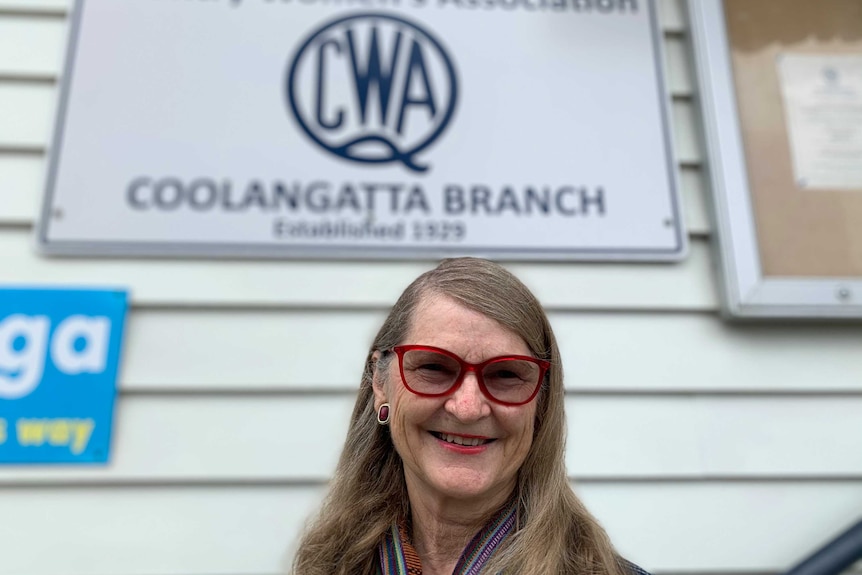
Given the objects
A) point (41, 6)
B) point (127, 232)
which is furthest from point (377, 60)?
point (41, 6)

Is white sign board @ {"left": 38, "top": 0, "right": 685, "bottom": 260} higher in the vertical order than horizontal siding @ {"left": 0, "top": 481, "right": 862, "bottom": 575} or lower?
higher

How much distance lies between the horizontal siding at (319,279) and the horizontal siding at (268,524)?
1.61 ft

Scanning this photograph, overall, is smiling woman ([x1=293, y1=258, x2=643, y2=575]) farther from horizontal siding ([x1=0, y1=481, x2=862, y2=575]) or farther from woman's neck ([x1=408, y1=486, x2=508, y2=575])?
horizontal siding ([x1=0, y1=481, x2=862, y2=575])

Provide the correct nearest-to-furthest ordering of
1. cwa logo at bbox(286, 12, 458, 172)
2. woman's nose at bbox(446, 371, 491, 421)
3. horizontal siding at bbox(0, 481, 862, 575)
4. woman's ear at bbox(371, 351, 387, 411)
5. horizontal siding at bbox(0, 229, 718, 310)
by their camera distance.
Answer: woman's nose at bbox(446, 371, 491, 421) → woman's ear at bbox(371, 351, 387, 411) → horizontal siding at bbox(0, 481, 862, 575) → horizontal siding at bbox(0, 229, 718, 310) → cwa logo at bbox(286, 12, 458, 172)

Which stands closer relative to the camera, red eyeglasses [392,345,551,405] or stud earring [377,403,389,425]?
red eyeglasses [392,345,551,405]

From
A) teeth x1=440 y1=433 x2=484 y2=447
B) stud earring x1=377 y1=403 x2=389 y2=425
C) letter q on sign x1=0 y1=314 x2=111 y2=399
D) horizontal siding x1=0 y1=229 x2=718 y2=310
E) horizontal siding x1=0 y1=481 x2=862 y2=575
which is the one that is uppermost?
horizontal siding x1=0 y1=229 x2=718 y2=310

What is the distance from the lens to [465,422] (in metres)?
0.98

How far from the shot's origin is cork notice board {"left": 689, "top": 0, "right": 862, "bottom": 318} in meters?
1.77

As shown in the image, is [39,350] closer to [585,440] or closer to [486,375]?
[486,375]

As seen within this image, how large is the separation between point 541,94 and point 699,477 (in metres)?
1.15

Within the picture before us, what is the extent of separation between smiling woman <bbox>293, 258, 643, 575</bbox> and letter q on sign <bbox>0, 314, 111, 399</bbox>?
0.85 meters

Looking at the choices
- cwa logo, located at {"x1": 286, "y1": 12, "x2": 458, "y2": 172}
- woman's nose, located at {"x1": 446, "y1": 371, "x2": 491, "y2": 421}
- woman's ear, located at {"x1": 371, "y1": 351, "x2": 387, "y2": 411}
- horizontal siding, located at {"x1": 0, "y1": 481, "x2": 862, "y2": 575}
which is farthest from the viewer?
cwa logo, located at {"x1": 286, "y1": 12, "x2": 458, "y2": 172}

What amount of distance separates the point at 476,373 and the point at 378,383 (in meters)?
0.24

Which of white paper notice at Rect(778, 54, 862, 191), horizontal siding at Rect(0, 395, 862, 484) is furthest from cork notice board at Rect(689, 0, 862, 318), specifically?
horizontal siding at Rect(0, 395, 862, 484)
